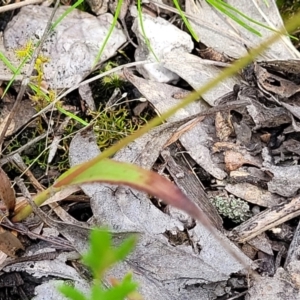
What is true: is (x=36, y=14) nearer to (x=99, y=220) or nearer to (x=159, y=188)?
(x=99, y=220)

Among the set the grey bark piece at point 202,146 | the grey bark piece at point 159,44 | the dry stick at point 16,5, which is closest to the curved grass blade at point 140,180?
the grey bark piece at point 202,146

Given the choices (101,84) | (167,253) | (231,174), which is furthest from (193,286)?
(101,84)

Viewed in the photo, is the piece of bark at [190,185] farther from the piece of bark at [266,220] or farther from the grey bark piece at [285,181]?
the grey bark piece at [285,181]

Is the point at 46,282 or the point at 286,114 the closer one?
the point at 46,282

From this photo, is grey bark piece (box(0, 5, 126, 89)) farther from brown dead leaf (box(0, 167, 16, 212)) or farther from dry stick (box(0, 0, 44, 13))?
brown dead leaf (box(0, 167, 16, 212))

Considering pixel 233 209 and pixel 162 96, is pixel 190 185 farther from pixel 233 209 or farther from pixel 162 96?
pixel 162 96

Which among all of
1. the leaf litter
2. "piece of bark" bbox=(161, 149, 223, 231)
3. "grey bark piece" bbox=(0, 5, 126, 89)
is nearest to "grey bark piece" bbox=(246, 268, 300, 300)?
the leaf litter
